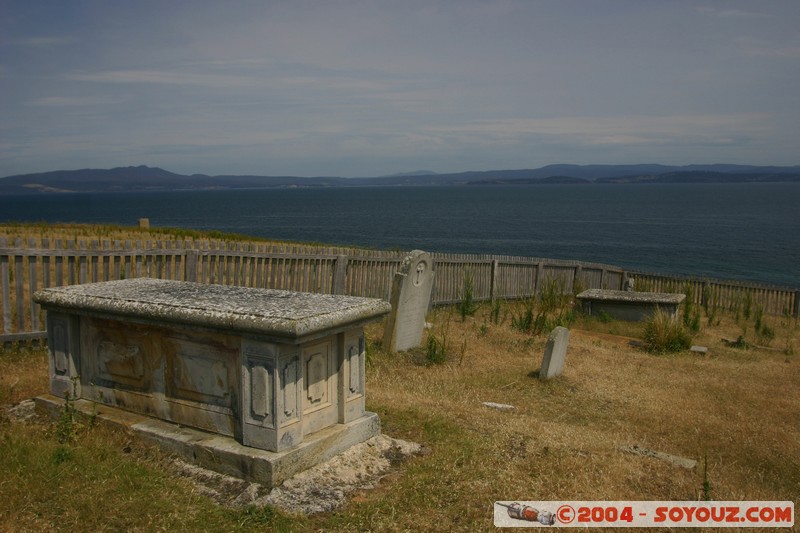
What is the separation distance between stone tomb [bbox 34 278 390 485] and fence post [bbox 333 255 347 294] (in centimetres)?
650

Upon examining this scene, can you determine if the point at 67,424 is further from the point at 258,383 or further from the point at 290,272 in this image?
the point at 290,272

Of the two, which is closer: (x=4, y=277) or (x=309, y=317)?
(x=309, y=317)

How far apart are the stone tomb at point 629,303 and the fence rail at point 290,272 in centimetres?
271

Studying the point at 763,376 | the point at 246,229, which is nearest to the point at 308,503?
the point at 763,376

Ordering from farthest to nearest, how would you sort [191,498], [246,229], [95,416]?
1. [246,229]
2. [95,416]
3. [191,498]

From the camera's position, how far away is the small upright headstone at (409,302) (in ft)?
33.4

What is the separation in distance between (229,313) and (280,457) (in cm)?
104

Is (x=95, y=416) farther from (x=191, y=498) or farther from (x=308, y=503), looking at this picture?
(x=308, y=503)

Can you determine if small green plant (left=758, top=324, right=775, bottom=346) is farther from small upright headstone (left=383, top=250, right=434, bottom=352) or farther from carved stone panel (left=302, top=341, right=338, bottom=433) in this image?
carved stone panel (left=302, top=341, right=338, bottom=433)

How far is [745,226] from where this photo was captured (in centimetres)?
7131

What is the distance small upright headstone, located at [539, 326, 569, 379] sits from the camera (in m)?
9.05

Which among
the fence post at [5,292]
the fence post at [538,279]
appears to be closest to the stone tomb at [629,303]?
the fence post at [538,279]

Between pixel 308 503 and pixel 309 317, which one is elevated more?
pixel 309 317

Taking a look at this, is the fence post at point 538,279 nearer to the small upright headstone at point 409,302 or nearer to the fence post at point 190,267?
the small upright headstone at point 409,302
